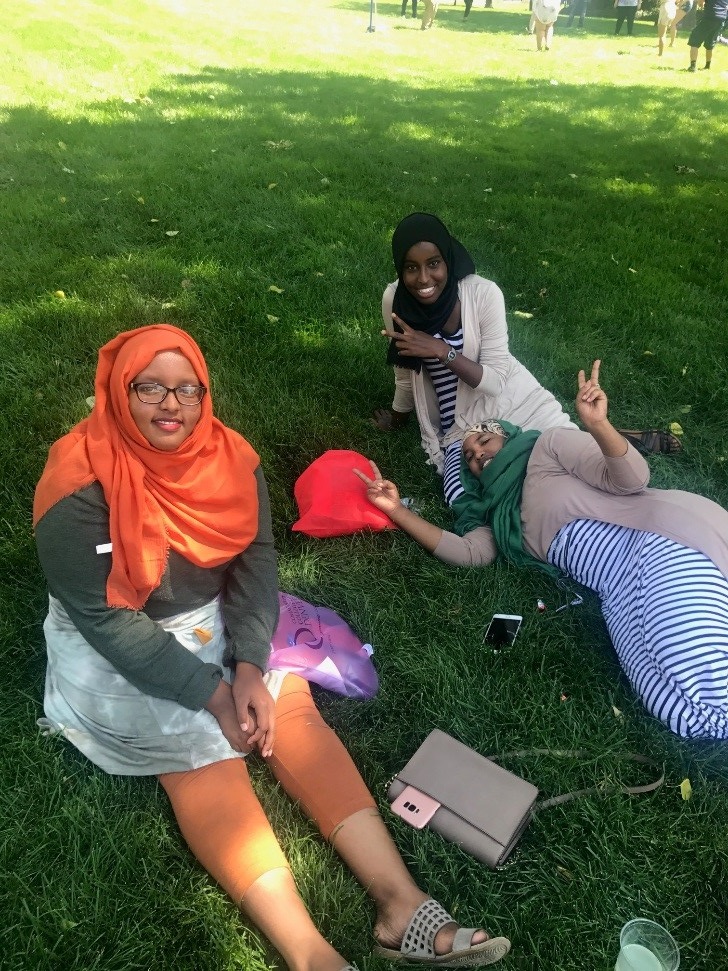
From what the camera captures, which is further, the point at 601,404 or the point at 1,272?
the point at 1,272

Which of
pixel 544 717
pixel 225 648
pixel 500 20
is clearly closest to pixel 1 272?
pixel 225 648

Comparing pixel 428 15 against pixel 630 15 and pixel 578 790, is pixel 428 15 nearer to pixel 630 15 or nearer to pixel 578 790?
pixel 630 15

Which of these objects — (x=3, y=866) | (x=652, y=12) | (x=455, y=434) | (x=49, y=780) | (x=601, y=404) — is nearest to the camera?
(x=3, y=866)

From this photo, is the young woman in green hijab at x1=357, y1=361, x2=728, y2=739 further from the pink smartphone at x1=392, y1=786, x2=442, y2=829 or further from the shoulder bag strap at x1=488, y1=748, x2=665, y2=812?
the pink smartphone at x1=392, y1=786, x2=442, y2=829

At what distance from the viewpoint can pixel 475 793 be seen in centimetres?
222

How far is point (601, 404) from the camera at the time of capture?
2.63m

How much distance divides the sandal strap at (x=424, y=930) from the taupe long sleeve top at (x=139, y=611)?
868mm

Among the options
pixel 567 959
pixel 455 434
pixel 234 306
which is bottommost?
pixel 567 959

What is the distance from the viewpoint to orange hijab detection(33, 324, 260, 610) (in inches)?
80.8

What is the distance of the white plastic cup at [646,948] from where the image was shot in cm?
182

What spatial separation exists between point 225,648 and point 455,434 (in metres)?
1.84

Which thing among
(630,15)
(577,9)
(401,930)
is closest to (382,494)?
(401,930)

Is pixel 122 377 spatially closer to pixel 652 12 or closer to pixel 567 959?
pixel 567 959

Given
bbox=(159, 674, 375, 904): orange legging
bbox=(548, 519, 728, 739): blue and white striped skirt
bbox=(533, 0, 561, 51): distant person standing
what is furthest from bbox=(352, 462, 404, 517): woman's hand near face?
bbox=(533, 0, 561, 51): distant person standing
